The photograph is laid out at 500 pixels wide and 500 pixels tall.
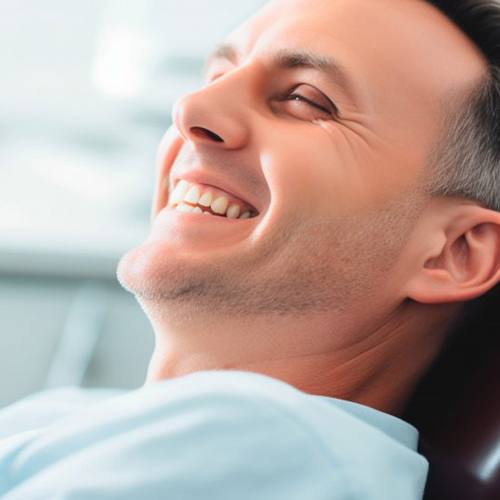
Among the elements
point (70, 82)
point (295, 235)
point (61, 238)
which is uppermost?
point (295, 235)

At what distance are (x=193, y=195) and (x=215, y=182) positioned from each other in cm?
5

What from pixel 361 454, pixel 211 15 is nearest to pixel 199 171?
pixel 361 454

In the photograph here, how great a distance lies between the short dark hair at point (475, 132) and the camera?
129 centimetres

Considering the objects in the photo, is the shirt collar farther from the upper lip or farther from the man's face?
the upper lip

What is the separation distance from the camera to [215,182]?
132 cm

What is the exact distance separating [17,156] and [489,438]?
194 centimetres

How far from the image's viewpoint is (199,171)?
1.33 meters

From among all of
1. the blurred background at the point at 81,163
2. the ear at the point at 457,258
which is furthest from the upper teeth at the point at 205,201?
the blurred background at the point at 81,163

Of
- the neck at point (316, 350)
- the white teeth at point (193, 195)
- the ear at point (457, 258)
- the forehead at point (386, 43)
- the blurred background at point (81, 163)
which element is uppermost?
the forehead at point (386, 43)

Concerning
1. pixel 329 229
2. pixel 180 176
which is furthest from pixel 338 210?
pixel 180 176

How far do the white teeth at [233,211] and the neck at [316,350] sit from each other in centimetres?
15

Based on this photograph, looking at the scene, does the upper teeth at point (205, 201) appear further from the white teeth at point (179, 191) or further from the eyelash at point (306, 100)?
the eyelash at point (306, 100)

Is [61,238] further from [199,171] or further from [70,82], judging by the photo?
[199,171]

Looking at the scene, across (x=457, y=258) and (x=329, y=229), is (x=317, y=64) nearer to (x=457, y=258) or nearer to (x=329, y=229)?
(x=329, y=229)
